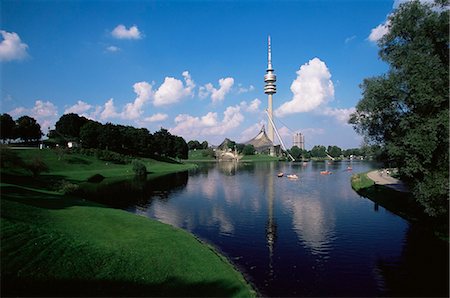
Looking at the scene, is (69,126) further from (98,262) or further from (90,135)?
(98,262)

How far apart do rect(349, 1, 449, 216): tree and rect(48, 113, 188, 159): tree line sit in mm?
97484

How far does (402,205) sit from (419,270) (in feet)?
71.1

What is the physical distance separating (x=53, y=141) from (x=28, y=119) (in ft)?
41.0

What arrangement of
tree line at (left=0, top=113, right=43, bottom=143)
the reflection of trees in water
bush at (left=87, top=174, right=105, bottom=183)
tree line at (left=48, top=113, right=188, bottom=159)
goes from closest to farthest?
the reflection of trees in water
bush at (left=87, top=174, right=105, bottom=183)
tree line at (left=0, top=113, right=43, bottom=143)
tree line at (left=48, top=113, right=188, bottom=159)

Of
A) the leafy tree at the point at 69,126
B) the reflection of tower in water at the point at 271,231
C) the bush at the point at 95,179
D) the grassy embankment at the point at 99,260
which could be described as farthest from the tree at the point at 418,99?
the leafy tree at the point at 69,126

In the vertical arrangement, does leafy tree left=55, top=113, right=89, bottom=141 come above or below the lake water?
above

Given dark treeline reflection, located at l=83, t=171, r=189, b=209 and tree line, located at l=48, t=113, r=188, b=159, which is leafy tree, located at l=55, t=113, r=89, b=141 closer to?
tree line, located at l=48, t=113, r=188, b=159

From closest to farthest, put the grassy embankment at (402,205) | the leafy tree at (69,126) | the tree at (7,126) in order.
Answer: the grassy embankment at (402,205), the tree at (7,126), the leafy tree at (69,126)

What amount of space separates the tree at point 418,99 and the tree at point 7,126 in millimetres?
100053

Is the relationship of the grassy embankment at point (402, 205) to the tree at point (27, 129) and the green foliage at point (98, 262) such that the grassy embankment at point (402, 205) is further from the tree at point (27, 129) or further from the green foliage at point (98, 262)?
the tree at point (27, 129)

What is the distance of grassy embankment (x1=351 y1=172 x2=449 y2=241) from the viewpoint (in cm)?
3012

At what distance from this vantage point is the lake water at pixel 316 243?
20422 millimetres

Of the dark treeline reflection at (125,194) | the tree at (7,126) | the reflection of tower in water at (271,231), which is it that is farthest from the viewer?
the tree at (7,126)

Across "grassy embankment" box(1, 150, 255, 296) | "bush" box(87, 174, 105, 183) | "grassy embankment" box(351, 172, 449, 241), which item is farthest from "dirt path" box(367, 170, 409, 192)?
"bush" box(87, 174, 105, 183)
